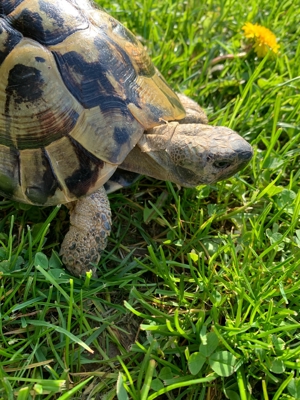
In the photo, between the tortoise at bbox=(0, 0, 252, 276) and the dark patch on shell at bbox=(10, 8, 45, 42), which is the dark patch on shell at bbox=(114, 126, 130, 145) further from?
the dark patch on shell at bbox=(10, 8, 45, 42)

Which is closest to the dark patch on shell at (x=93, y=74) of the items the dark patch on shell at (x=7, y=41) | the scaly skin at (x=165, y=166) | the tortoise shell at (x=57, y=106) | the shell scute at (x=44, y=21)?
the tortoise shell at (x=57, y=106)

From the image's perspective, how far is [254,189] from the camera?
260 cm

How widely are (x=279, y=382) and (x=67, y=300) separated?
1.07 m

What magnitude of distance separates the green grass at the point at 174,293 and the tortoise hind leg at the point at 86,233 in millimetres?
78

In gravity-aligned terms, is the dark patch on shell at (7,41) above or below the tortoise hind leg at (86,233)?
above

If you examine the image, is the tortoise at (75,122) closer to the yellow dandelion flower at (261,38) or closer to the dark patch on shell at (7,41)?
the dark patch on shell at (7,41)

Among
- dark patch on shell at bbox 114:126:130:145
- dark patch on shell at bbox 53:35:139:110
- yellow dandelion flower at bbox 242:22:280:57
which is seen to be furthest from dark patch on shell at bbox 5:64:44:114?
yellow dandelion flower at bbox 242:22:280:57

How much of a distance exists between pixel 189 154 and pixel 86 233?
70cm

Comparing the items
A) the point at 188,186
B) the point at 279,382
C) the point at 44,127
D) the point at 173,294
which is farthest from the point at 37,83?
the point at 279,382

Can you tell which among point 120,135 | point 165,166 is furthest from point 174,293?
point 120,135

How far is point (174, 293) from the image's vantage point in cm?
215

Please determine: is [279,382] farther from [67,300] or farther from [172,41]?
[172,41]

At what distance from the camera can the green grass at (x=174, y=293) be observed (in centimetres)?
188

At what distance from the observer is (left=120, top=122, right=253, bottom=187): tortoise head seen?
7.29 feet
